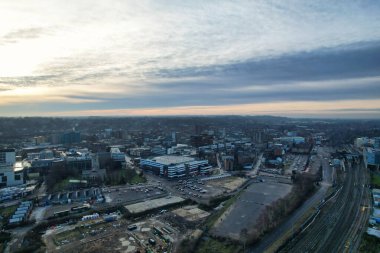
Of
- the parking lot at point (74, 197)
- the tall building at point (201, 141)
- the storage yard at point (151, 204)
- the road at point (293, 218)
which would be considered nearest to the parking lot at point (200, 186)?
the storage yard at point (151, 204)

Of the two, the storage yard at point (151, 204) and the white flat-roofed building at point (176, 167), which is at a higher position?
the white flat-roofed building at point (176, 167)

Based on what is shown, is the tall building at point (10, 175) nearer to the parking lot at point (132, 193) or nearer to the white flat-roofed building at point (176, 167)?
the parking lot at point (132, 193)

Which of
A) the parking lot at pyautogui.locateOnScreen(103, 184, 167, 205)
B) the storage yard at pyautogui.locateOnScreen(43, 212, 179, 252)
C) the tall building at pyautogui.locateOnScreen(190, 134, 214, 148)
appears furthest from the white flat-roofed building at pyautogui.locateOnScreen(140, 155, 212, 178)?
the tall building at pyautogui.locateOnScreen(190, 134, 214, 148)

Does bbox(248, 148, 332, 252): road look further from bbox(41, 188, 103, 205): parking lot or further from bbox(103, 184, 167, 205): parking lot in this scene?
bbox(41, 188, 103, 205): parking lot

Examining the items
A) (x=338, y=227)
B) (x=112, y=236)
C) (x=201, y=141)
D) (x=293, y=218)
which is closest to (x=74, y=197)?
(x=112, y=236)

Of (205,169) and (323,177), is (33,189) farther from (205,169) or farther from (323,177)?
(323,177)

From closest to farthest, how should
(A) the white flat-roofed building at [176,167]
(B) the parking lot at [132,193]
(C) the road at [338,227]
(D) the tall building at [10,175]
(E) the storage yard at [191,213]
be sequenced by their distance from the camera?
(C) the road at [338,227]
(E) the storage yard at [191,213]
(B) the parking lot at [132,193]
(D) the tall building at [10,175]
(A) the white flat-roofed building at [176,167]

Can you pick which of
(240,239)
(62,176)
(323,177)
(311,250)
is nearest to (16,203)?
(62,176)

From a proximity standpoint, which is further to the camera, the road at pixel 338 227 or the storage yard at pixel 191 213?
the storage yard at pixel 191 213
